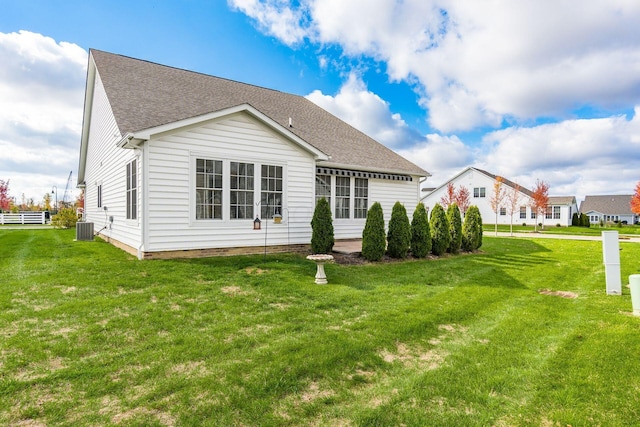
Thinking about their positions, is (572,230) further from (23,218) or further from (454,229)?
(23,218)

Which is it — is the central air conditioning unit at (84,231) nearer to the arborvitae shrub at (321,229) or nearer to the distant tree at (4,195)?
the arborvitae shrub at (321,229)

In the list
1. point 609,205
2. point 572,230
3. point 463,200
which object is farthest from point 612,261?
point 609,205

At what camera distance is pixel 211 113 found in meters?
8.66

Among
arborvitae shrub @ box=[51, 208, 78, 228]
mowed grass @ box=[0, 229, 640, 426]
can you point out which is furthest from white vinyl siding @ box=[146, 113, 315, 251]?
arborvitae shrub @ box=[51, 208, 78, 228]

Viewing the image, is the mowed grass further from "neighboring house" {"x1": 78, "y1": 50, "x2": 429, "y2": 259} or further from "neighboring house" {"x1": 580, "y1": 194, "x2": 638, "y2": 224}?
"neighboring house" {"x1": 580, "y1": 194, "x2": 638, "y2": 224}

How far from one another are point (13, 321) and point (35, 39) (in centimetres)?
1620

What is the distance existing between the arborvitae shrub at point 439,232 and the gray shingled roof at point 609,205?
70.0m

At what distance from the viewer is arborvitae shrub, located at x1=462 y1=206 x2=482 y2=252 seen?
40.7 ft

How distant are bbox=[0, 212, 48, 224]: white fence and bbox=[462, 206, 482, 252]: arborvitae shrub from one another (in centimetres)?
3663

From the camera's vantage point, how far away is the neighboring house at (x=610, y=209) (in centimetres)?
5972

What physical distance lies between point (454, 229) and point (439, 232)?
1.01 metres

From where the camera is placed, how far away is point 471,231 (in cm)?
1238

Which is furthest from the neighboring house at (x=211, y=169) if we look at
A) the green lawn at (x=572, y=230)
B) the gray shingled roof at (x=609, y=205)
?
the gray shingled roof at (x=609, y=205)

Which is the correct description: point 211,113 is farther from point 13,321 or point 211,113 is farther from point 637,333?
point 637,333
